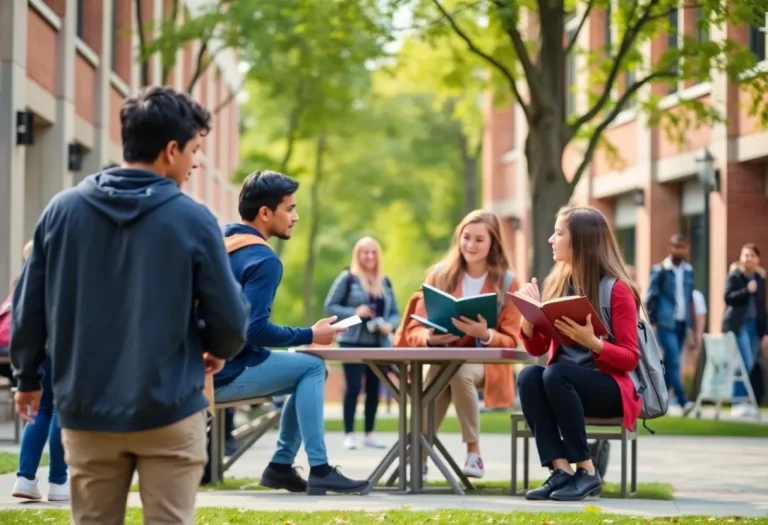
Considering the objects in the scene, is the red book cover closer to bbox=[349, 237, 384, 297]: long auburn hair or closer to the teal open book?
the teal open book

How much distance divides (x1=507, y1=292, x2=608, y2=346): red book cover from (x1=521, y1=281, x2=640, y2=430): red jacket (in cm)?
12

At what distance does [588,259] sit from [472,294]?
1.56 metres

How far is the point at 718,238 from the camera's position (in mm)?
24078

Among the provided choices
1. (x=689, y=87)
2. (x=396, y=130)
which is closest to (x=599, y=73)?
(x=689, y=87)

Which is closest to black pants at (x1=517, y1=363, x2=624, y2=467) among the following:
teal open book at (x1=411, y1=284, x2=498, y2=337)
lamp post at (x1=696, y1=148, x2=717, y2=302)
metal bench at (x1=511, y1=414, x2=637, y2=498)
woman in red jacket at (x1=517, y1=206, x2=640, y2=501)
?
woman in red jacket at (x1=517, y1=206, x2=640, y2=501)

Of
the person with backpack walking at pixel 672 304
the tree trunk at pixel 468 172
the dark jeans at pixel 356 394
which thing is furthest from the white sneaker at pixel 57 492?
the tree trunk at pixel 468 172

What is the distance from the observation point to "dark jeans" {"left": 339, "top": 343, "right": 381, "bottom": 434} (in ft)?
45.4

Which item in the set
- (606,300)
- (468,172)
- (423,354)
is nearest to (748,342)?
(606,300)

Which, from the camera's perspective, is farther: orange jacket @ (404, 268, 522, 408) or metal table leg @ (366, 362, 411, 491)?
orange jacket @ (404, 268, 522, 408)

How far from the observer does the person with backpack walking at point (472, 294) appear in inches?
378

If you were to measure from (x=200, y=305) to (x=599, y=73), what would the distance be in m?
17.3

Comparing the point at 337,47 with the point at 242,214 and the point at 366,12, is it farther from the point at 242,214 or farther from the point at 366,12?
the point at 242,214

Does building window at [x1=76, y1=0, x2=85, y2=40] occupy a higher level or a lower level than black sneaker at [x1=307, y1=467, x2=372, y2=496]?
higher

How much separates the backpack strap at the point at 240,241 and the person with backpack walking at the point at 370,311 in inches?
216
